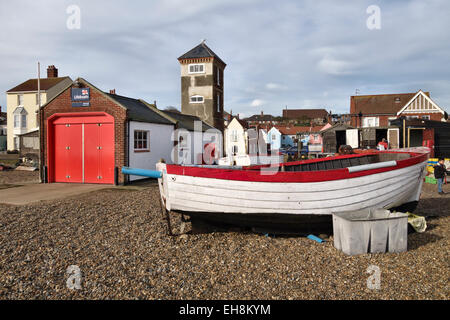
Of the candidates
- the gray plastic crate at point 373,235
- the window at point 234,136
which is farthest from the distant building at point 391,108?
the gray plastic crate at point 373,235

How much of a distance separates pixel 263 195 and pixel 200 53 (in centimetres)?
2415

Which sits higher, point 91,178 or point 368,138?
point 368,138

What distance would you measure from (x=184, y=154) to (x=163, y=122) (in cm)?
343

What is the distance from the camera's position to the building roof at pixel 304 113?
105062 mm

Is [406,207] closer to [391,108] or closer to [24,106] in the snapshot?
[391,108]

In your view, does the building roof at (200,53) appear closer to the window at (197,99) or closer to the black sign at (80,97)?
the window at (197,99)

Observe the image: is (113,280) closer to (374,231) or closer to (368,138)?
(374,231)

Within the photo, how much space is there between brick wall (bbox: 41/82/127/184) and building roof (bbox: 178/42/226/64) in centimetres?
1553

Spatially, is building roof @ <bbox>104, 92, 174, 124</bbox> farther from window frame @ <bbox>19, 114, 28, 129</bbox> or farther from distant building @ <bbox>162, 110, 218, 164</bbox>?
window frame @ <bbox>19, 114, 28, 129</bbox>

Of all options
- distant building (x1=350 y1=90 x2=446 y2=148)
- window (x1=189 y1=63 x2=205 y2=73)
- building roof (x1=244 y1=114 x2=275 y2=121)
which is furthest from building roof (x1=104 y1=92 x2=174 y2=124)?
building roof (x1=244 y1=114 x2=275 y2=121)

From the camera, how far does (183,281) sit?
4.06 m

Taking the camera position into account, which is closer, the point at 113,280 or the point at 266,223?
the point at 113,280
